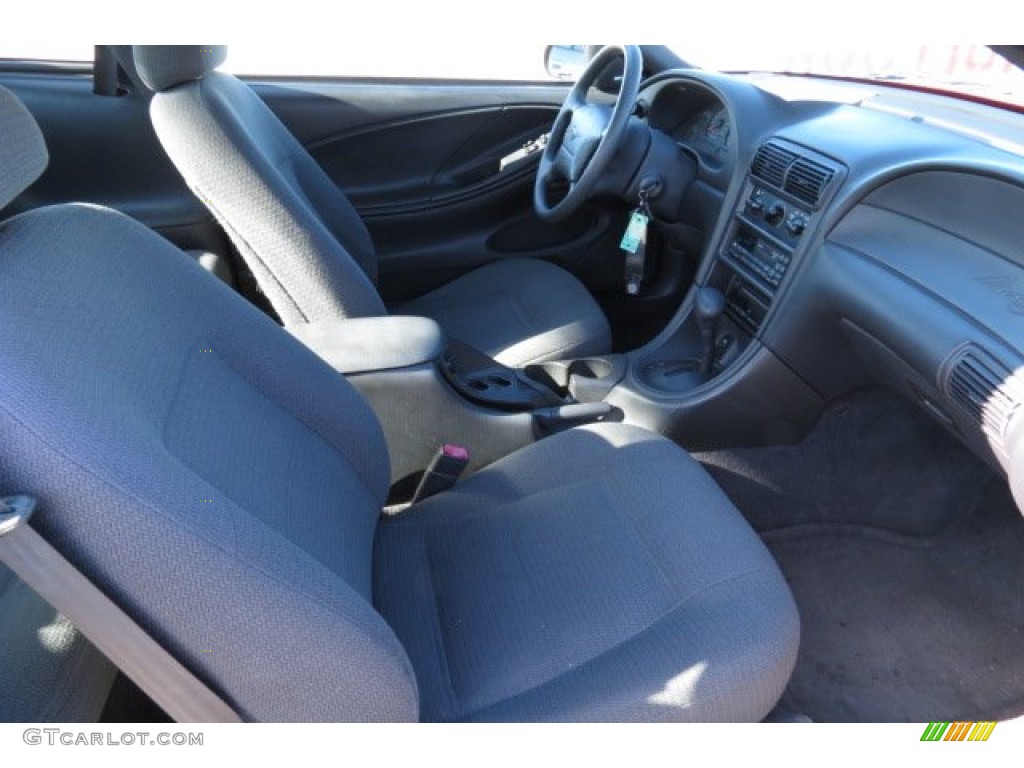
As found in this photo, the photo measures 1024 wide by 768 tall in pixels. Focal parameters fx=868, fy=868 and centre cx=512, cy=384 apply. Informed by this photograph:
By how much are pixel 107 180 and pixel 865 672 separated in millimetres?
2078

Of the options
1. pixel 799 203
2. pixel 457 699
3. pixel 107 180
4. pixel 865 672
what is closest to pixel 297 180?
pixel 107 180

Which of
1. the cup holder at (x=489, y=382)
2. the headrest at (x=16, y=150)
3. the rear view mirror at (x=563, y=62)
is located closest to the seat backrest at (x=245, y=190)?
the cup holder at (x=489, y=382)

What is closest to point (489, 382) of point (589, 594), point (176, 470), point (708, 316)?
point (708, 316)

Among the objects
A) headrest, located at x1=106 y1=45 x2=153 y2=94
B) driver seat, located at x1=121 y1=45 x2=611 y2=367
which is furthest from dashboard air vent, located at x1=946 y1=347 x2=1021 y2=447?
headrest, located at x1=106 y1=45 x2=153 y2=94

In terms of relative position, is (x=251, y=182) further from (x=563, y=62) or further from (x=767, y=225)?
(x=563, y=62)

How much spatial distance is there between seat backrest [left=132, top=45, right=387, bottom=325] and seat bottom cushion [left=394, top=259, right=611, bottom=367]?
0.47 m

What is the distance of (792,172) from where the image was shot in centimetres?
166

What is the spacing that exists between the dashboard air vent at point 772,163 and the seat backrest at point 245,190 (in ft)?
2.73

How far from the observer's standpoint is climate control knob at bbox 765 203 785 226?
66.8 inches

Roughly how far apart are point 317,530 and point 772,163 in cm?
125

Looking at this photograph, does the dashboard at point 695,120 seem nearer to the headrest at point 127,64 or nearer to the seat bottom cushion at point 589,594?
the seat bottom cushion at point 589,594

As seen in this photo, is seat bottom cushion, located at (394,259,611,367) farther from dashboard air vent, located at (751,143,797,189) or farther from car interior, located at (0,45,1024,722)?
dashboard air vent, located at (751,143,797,189)
